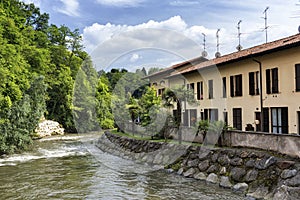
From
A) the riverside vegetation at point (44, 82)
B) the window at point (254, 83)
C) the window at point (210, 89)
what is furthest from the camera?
the window at point (210, 89)

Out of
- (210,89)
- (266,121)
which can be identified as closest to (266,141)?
(266,121)

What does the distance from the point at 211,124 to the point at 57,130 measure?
33188 mm

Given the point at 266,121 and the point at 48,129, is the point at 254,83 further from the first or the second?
the point at 48,129

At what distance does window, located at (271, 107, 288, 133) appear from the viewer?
1844 centimetres

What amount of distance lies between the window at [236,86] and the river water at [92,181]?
850 centimetres

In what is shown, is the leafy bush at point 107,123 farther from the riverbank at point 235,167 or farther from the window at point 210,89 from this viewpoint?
the riverbank at point 235,167

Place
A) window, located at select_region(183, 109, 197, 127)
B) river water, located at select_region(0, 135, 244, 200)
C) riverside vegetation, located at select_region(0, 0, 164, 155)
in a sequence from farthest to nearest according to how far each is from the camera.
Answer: window, located at select_region(183, 109, 197, 127) → riverside vegetation, located at select_region(0, 0, 164, 155) → river water, located at select_region(0, 135, 244, 200)

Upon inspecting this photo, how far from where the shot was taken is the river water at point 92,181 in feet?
44.0

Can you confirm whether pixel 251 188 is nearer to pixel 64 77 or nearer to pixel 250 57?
pixel 250 57

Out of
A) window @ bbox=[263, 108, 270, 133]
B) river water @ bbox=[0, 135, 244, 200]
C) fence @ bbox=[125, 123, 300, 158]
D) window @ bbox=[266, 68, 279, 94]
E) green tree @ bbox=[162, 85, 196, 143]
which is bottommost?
river water @ bbox=[0, 135, 244, 200]

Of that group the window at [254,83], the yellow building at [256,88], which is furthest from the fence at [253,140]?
the window at [254,83]

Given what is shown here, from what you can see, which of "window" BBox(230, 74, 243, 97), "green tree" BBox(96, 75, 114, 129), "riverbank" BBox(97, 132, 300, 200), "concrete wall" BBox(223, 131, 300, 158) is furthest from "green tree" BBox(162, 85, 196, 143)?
"green tree" BBox(96, 75, 114, 129)

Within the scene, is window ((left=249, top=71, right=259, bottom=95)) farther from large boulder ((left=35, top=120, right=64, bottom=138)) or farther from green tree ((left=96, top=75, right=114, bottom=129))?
green tree ((left=96, top=75, right=114, bottom=129))

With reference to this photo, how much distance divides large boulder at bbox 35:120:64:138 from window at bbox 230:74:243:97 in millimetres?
25579
